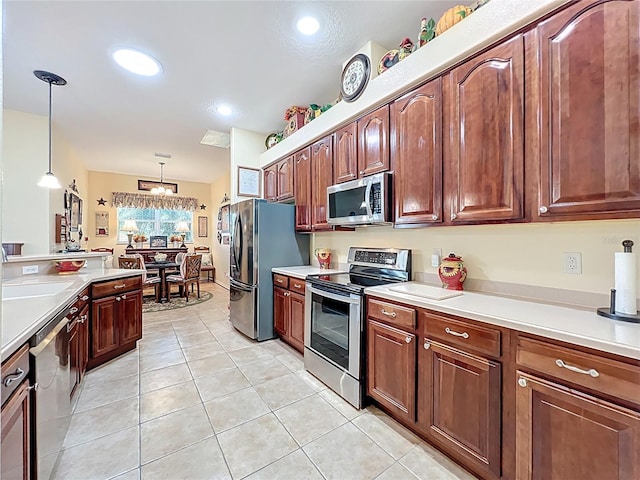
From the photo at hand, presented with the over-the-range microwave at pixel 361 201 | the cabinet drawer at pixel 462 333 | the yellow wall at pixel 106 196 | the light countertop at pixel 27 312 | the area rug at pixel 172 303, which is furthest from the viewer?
the yellow wall at pixel 106 196

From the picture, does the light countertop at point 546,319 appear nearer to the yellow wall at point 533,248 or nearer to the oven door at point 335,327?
the yellow wall at point 533,248

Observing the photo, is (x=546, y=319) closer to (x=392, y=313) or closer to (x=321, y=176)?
(x=392, y=313)

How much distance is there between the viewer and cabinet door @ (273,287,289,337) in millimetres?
3223

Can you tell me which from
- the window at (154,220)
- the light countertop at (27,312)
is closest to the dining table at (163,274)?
the window at (154,220)

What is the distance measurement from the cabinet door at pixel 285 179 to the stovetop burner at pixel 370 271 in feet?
3.96

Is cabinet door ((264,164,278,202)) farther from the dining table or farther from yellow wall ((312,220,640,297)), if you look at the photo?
the dining table

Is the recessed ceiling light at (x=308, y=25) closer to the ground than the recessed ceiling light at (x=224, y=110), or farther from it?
farther from it

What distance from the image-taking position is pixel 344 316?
88.7 inches

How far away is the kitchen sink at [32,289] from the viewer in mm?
2085

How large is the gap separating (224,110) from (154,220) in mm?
5084

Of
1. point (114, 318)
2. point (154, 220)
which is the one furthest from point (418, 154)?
point (154, 220)

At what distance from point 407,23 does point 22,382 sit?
311 cm

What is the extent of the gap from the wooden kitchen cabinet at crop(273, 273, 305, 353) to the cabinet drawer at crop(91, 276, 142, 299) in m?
1.46

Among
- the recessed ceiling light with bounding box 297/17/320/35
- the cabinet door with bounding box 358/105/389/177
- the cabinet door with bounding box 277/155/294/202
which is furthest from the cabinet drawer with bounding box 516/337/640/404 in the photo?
the cabinet door with bounding box 277/155/294/202
